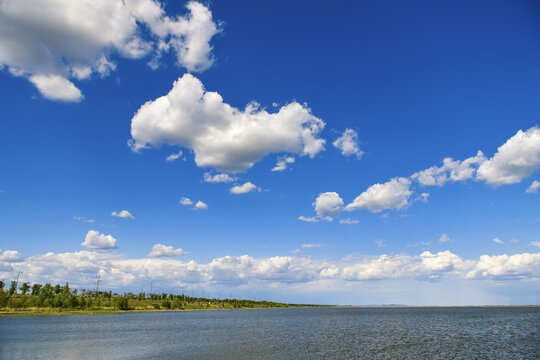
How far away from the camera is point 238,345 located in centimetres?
6962

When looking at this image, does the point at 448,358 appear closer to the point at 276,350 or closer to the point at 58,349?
the point at 276,350

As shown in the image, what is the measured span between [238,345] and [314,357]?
72.2 ft

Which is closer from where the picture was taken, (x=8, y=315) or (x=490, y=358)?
(x=490, y=358)

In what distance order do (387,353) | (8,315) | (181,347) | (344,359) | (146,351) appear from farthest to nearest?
(8,315), (181,347), (146,351), (387,353), (344,359)

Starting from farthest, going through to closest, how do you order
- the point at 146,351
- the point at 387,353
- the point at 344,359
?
the point at 146,351, the point at 387,353, the point at 344,359

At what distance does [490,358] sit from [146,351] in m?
60.6

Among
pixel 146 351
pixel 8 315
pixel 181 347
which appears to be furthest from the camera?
pixel 8 315

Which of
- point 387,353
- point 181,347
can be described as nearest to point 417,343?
point 387,353

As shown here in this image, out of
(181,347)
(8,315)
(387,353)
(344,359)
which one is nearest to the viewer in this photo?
(344,359)

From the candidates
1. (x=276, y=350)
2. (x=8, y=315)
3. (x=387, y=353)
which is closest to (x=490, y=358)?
(x=387, y=353)

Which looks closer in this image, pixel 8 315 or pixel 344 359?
pixel 344 359

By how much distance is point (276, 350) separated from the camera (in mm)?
61969

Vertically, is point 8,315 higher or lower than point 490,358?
lower

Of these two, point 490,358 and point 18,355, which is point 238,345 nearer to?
point 18,355
